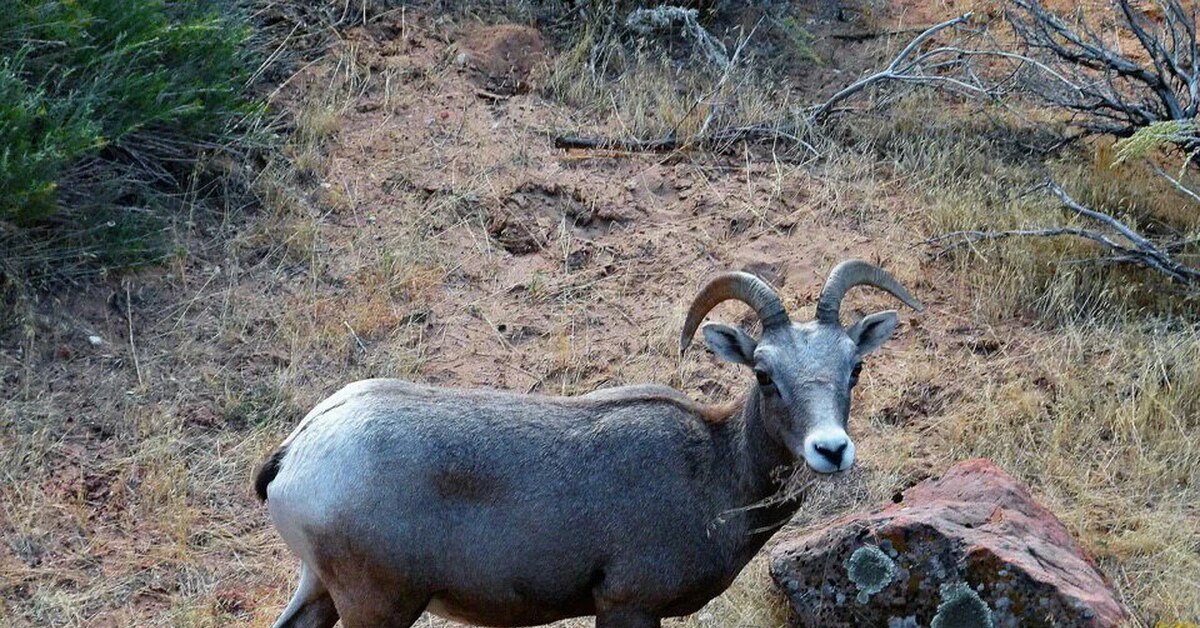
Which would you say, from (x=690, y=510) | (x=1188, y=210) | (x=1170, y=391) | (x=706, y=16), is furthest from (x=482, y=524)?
(x=706, y=16)

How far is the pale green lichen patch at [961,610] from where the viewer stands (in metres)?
6.57

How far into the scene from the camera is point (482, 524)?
6371 mm

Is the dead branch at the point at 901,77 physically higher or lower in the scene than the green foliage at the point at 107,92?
higher

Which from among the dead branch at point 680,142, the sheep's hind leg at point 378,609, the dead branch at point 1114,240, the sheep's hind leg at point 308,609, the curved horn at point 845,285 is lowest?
the sheep's hind leg at point 308,609

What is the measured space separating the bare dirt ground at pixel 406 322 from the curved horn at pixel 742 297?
1476 mm

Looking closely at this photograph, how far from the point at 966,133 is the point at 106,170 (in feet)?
21.2

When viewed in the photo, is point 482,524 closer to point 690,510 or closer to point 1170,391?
point 690,510

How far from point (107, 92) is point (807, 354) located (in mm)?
5935

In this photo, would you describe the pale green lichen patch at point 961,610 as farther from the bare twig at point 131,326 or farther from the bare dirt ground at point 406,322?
the bare twig at point 131,326

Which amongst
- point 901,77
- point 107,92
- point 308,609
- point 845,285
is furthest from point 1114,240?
point 107,92

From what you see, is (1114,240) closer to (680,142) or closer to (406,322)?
(680,142)

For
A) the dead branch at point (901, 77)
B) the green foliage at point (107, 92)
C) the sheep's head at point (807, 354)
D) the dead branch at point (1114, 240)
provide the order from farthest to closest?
the dead branch at point (901, 77)
the dead branch at point (1114, 240)
the green foliage at point (107, 92)
the sheep's head at point (807, 354)

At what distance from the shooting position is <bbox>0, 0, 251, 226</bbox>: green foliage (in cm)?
944

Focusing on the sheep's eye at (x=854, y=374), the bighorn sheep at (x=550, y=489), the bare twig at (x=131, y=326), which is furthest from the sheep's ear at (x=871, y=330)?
the bare twig at (x=131, y=326)
